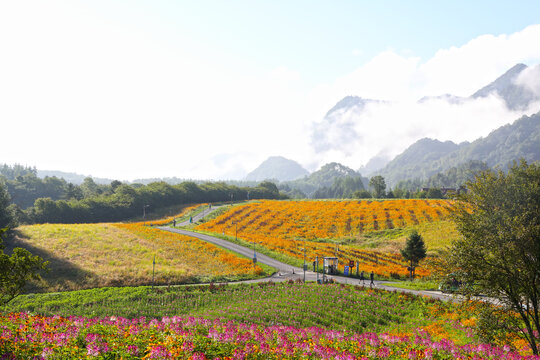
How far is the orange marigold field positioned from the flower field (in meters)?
42.0

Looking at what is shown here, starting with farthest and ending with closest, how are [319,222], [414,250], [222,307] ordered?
1. [319,222]
2. [414,250]
3. [222,307]

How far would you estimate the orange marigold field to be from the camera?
6028 cm

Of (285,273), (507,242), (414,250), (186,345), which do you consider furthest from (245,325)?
(414,250)

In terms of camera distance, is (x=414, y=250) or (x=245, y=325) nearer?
(x=245, y=325)

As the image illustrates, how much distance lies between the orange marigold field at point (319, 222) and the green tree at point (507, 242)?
127 ft

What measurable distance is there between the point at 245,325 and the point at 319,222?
70.9m

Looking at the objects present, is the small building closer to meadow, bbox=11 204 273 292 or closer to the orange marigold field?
meadow, bbox=11 204 273 292

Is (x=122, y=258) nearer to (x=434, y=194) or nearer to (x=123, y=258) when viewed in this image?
(x=123, y=258)

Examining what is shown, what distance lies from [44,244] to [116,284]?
24.1 metres

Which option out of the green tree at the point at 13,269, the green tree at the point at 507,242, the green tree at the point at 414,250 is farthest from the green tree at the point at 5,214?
the green tree at the point at 507,242

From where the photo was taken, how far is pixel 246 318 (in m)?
22.7

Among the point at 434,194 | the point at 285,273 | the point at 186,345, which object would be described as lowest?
the point at 285,273

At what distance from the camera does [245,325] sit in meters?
15.9

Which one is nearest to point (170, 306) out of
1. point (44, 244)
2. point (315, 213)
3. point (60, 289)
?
point (60, 289)
